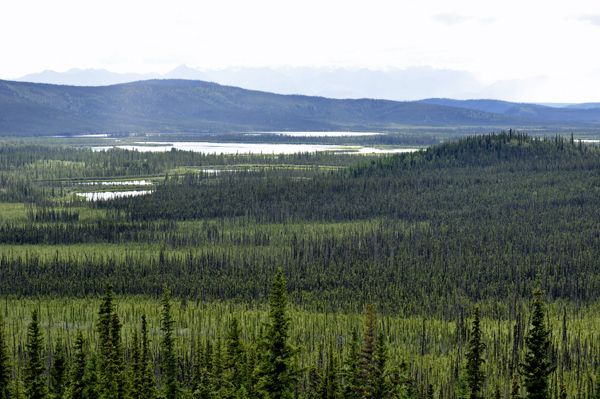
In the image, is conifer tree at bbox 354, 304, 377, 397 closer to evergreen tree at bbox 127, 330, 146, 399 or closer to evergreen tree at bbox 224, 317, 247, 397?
evergreen tree at bbox 224, 317, 247, 397

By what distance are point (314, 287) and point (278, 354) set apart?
46287 mm

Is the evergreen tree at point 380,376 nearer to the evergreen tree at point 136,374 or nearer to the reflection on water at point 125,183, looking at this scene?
the evergreen tree at point 136,374

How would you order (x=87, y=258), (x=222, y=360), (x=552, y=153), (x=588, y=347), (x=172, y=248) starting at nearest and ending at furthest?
1. (x=222, y=360)
2. (x=588, y=347)
3. (x=87, y=258)
4. (x=172, y=248)
5. (x=552, y=153)

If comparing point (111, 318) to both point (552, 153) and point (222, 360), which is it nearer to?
point (222, 360)

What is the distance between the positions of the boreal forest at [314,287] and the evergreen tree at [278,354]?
10cm

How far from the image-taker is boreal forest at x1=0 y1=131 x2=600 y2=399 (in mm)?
40938

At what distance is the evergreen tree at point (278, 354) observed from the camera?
3186 cm

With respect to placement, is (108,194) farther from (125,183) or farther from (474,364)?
(474,364)

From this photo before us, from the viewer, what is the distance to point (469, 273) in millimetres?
81562

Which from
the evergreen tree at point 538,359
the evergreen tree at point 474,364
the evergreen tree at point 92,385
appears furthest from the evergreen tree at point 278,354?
the evergreen tree at point 92,385

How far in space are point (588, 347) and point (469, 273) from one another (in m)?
24.5

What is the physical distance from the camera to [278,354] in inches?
1277

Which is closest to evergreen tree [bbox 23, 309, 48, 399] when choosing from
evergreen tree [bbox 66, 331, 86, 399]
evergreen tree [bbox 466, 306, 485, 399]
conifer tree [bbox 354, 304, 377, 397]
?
evergreen tree [bbox 66, 331, 86, 399]

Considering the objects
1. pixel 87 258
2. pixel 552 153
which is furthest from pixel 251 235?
pixel 552 153
